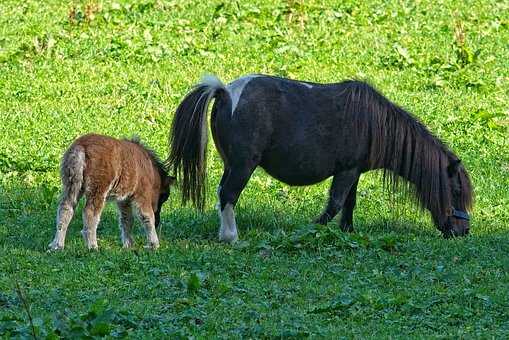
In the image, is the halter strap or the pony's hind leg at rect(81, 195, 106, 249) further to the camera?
the halter strap

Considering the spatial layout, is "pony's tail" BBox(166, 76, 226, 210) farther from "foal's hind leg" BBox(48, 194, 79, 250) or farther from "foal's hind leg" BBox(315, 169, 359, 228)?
"foal's hind leg" BBox(48, 194, 79, 250)

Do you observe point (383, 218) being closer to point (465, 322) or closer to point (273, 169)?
point (273, 169)

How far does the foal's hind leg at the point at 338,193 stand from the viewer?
1142 centimetres

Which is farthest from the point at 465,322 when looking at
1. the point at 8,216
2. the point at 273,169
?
the point at 8,216

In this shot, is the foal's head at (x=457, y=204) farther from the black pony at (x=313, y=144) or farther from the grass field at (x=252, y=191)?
the grass field at (x=252, y=191)

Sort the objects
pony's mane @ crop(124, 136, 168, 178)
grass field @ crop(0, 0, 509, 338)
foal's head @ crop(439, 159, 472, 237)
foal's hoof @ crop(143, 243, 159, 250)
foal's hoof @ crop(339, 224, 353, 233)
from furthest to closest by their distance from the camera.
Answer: foal's hoof @ crop(339, 224, 353, 233)
foal's head @ crop(439, 159, 472, 237)
pony's mane @ crop(124, 136, 168, 178)
foal's hoof @ crop(143, 243, 159, 250)
grass field @ crop(0, 0, 509, 338)

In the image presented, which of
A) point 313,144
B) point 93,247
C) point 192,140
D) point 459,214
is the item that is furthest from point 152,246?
point 459,214

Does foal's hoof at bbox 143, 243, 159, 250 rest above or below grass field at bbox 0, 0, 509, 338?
below

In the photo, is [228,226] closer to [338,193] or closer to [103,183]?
[338,193]

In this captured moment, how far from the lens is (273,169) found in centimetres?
1148

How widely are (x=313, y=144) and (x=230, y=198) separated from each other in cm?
101

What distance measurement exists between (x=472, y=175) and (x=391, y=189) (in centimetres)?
218

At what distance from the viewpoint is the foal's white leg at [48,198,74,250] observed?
10.1 m

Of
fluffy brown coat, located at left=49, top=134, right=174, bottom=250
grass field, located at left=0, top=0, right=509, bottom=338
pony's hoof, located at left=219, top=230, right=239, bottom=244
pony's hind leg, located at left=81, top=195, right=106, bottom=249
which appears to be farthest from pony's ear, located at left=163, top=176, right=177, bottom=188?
pony's hind leg, located at left=81, top=195, right=106, bottom=249
